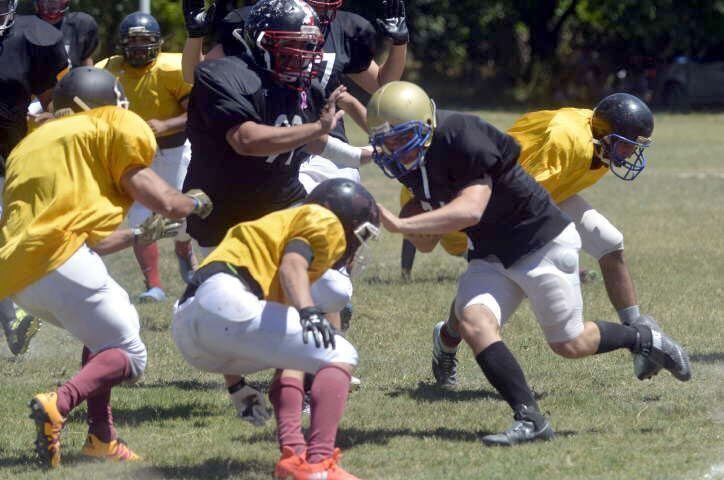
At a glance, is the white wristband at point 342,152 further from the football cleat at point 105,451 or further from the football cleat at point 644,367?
the football cleat at point 105,451

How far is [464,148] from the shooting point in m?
4.97

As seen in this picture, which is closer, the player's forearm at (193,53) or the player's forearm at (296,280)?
the player's forearm at (296,280)

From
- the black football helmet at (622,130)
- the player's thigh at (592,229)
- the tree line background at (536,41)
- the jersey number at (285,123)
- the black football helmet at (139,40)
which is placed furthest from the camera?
the tree line background at (536,41)

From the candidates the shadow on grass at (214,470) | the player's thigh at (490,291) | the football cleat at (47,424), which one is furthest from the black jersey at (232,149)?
the football cleat at (47,424)

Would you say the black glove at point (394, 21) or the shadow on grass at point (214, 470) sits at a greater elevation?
the black glove at point (394, 21)

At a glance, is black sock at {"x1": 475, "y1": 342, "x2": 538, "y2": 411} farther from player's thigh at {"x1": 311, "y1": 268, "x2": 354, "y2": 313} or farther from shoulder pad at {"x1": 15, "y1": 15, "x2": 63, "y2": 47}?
shoulder pad at {"x1": 15, "y1": 15, "x2": 63, "y2": 47}

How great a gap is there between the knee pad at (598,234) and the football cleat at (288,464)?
7.73 feet

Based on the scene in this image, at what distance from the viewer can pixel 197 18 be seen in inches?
265

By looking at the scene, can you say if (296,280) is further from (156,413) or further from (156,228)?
(156,413)

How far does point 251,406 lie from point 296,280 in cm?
91

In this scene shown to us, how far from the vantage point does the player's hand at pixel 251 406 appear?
497cm

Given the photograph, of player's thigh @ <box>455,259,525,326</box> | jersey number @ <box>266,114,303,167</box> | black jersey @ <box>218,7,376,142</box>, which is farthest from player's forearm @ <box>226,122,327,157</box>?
black jersey @ <box>218,7,376,142</box>

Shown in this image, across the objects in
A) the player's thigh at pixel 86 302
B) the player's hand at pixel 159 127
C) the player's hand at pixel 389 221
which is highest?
the player's hand at pixel 389 221

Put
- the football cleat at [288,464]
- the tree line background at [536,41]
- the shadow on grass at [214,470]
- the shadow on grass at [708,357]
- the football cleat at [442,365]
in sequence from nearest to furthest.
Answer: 1. the football cleat at [288,464]
2. the shadow on grass at [214,470]
3. the football cleat at [442,365]
4. the shadow on grass at [708,357]
5. the tree line background at [536,41]
